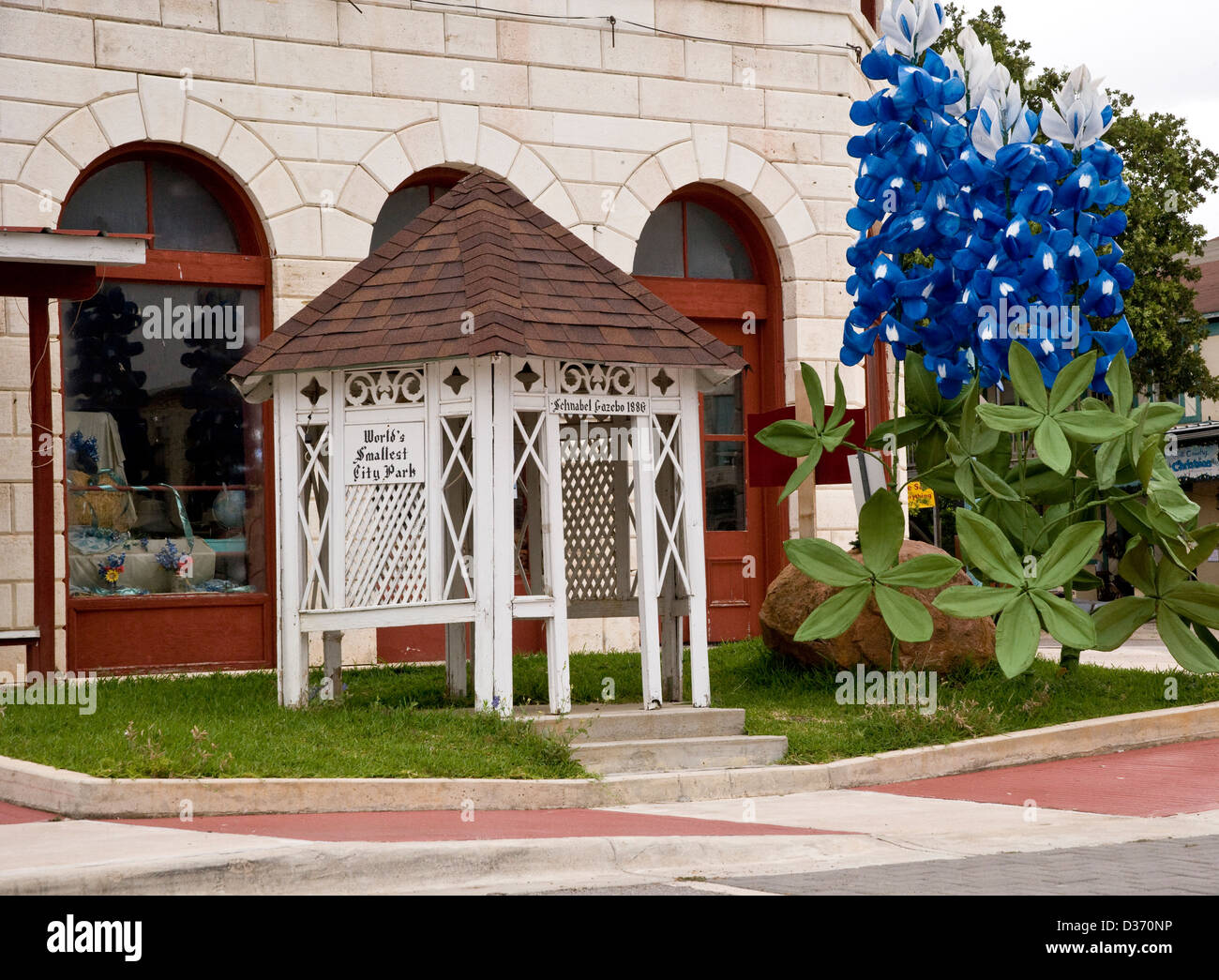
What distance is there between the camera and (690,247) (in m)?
18.0

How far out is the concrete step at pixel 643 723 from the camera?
424 inches

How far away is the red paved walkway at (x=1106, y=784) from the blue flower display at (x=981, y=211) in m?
3.09

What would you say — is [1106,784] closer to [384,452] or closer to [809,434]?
[809,434]

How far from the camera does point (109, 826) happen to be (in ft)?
27.5

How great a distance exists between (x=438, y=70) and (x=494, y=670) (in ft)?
25.9

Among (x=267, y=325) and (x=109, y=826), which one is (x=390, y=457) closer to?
(x=109, y=826)

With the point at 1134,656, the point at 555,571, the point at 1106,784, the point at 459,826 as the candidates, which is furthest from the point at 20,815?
the point at 1134,656

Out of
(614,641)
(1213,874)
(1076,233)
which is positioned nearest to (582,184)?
(614,641)

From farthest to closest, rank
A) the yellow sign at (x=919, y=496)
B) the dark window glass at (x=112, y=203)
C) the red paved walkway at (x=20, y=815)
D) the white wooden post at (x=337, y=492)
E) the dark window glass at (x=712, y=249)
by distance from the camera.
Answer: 1. the yellow sign at (x=919, y=496)
2. the dark window glass at (x=712, y=249)
3. the dark window glass at (x=112, y=203)
4. the white wooden post at (x=337, y=492)
5. the red paved walkway at (x=20, y=815)

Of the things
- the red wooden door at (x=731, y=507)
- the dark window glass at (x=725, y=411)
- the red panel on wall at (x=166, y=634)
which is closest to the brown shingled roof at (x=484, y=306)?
the red panel on wall at (x=166, y=634)

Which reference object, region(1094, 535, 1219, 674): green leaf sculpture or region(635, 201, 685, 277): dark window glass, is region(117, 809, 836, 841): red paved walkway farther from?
region(635, 201, 685, 277): dark window glass

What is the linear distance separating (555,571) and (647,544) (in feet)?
2.62

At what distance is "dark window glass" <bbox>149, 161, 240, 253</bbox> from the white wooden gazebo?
414 centimetres

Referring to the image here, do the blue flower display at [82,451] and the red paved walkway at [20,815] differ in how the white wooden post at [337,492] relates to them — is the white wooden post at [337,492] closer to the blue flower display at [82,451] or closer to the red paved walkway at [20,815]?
the red paved walkway at [20,815]
